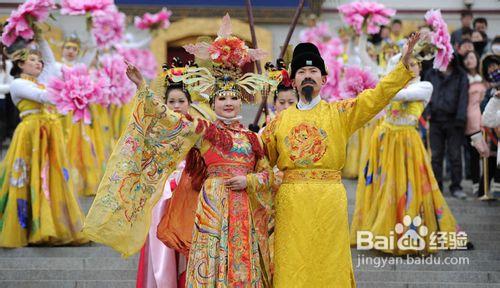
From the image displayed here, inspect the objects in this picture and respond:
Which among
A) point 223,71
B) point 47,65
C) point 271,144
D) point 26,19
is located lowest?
point 271,144

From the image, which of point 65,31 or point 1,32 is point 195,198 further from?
point 65,31

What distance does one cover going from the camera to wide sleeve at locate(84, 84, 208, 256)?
4879mm

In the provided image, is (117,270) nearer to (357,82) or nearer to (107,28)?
(357,82)

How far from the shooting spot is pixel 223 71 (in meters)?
5.21

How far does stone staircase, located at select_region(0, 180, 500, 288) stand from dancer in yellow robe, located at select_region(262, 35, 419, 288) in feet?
6.12

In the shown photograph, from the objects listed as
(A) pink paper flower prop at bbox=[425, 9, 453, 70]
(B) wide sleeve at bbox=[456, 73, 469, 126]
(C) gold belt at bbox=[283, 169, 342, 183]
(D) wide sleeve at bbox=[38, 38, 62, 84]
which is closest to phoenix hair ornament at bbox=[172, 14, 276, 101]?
(C) gold belt at bbox=[283, 169, 342, 183]

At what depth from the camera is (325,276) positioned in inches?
194

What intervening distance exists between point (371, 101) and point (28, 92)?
3.73m

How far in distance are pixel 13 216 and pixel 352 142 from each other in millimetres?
4862

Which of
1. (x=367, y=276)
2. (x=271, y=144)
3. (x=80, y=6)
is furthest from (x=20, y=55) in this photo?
(x=367, y=276)

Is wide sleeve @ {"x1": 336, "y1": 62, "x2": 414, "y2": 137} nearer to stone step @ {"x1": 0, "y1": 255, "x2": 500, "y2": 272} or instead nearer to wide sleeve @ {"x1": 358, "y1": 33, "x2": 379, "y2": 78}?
stone step @ {"x1": 0, "y1": 255, "x2": 500, "y2": 272}

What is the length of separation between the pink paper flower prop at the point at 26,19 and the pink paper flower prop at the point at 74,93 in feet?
2.05

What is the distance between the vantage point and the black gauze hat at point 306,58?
201 inches

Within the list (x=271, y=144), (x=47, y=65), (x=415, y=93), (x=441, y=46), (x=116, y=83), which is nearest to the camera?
(x=271, y=144)
